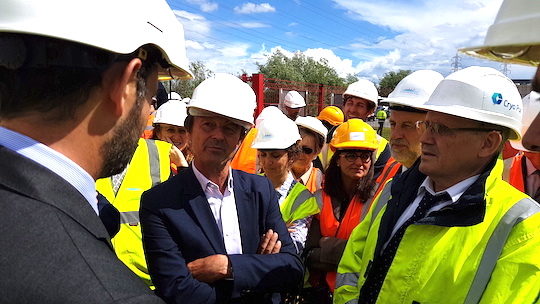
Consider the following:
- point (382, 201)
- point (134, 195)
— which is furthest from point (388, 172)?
point (134, 195)

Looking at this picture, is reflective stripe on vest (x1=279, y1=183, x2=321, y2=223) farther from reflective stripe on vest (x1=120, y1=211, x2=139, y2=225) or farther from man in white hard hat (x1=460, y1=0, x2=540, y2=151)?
man in white hard hat (x1=460, y1=0, x2=540, y2=151)

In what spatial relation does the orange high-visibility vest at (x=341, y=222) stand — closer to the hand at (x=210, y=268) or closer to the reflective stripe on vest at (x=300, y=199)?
the reflective stripe on vest at (x=300, y=199)

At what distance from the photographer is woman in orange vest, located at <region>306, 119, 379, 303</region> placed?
2.64 m

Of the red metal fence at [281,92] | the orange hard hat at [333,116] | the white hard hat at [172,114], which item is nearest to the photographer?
the white hard hat at [172,114]

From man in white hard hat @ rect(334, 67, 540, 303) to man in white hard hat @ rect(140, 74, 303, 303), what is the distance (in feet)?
1.54

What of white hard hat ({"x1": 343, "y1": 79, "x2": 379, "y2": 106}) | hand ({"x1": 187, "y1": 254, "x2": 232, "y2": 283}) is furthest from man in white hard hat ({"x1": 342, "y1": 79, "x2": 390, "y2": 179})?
hand ({"x1": 187, "y1": 254, "x2": 232, "y2": 283})

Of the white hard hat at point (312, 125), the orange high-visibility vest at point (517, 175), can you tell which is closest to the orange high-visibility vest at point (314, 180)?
the white hard hat at point (312, 125)

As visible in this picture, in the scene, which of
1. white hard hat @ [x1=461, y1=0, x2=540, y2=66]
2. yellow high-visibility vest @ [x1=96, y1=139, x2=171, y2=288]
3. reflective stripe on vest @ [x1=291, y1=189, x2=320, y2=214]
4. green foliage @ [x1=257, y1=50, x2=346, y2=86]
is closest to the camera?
white hard hat @ [x1=461, y1=0, x2=540, y2=66]

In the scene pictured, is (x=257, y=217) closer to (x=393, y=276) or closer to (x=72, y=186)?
(x=393, y=276)

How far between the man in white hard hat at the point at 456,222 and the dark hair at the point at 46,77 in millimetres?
1486

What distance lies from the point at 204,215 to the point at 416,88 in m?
2.00

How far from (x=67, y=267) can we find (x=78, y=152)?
0.97 feet

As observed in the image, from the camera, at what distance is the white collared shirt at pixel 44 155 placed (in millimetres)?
830

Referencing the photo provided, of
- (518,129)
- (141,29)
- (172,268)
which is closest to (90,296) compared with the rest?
(141,29)
